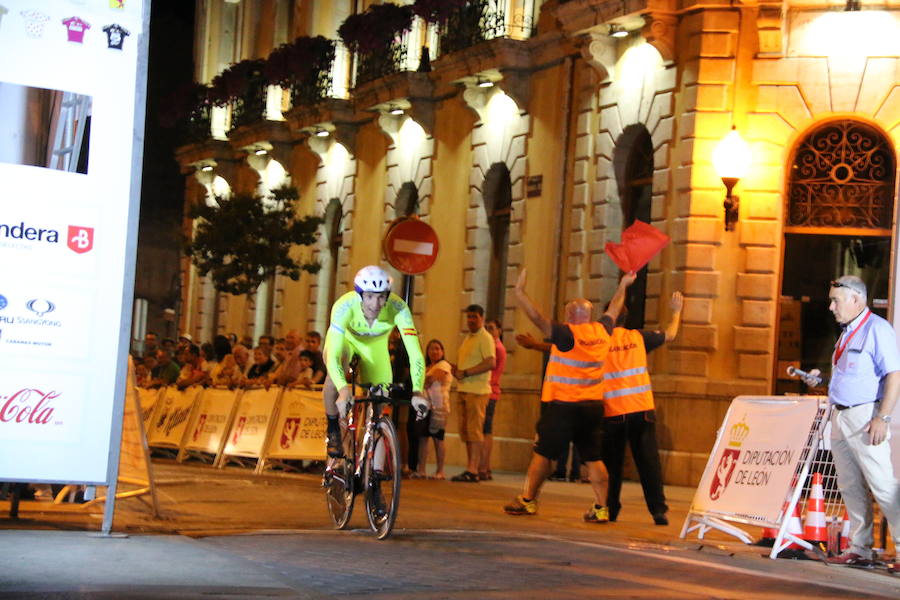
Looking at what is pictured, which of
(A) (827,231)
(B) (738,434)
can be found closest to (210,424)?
(A) (827,231)

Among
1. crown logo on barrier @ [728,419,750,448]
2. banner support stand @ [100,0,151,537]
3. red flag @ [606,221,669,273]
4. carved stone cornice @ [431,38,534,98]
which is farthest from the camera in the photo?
carved stone cornice @ [431,38,534,98]

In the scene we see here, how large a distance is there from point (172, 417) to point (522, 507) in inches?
400

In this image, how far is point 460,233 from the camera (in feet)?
91.2

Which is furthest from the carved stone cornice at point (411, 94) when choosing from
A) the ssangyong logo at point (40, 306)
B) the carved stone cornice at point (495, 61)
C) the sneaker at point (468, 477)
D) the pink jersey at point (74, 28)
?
the ssangyong logo at point (40, 306)

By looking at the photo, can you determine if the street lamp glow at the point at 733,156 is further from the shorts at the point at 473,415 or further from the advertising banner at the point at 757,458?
the advertising banner at the point at 757,458

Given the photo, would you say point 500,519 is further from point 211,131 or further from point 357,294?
point 211,131

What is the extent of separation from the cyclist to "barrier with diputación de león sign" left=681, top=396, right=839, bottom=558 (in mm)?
2520

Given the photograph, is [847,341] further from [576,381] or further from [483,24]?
[483,24]

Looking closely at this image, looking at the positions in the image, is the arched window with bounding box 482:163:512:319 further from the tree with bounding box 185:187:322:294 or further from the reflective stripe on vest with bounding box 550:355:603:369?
the reflective stripe on vest with bounding box 550:355:603:369

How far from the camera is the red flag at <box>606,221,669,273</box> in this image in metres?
15.4

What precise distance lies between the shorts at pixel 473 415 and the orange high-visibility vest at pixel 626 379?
18.5ft

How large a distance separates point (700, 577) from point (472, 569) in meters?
1.44

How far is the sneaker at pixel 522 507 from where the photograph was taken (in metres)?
14.6

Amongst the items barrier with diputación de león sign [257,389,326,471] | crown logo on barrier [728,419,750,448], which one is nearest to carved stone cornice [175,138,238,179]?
barrier with diputación de león sign [257,389,326,471]
